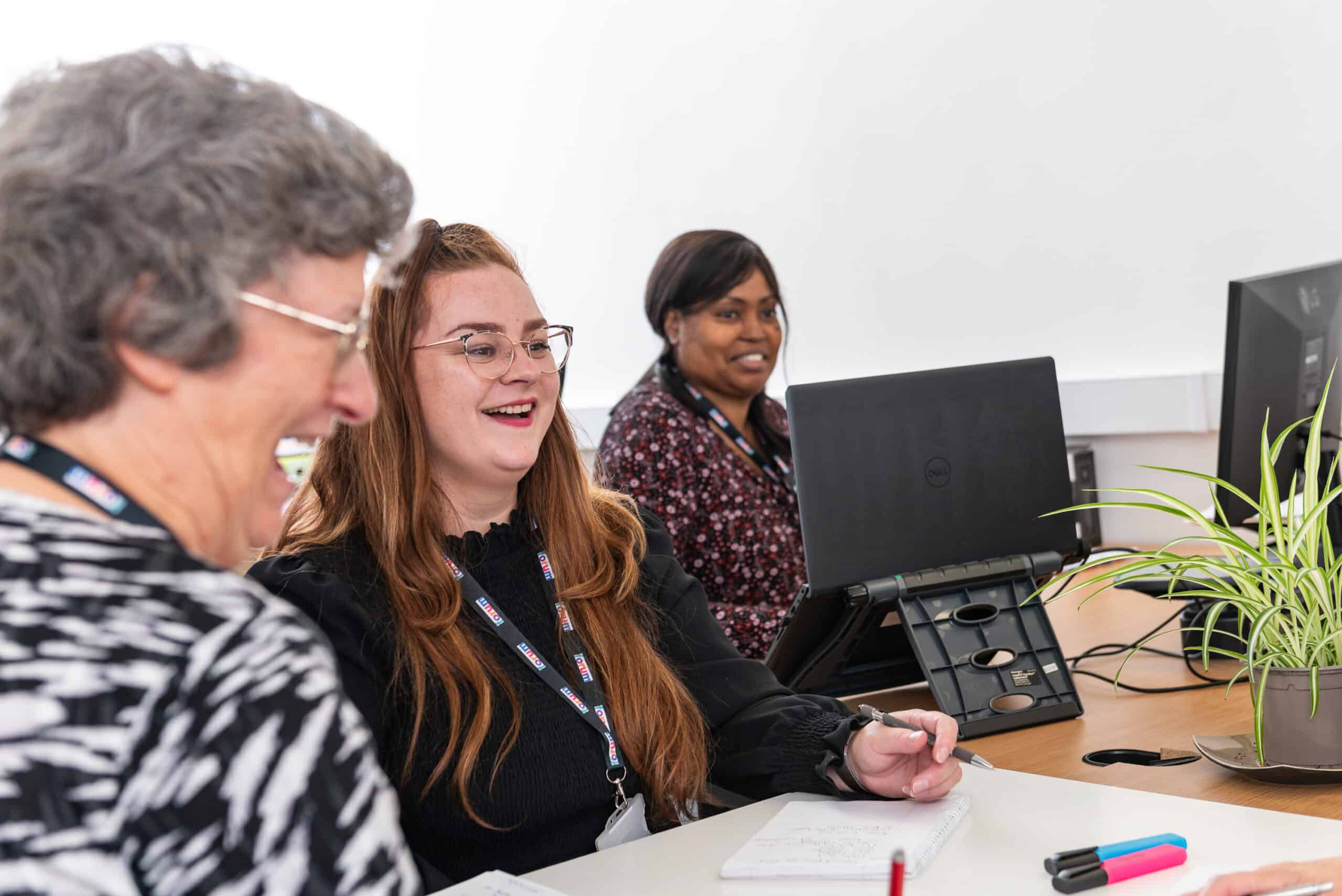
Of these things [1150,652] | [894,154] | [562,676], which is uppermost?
[894,154]

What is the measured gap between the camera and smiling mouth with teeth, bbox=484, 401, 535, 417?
155 centimetres

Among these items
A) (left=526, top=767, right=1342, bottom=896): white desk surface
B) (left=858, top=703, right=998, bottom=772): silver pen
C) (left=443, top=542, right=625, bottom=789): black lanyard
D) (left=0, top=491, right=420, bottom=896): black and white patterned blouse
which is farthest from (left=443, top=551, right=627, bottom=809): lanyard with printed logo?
(left=0, top=491, right=420, bottom=896): black and white patterned blouse

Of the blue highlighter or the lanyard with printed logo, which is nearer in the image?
the blue highlighter

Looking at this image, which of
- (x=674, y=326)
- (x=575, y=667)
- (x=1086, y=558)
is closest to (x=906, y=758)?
(x=575, y=667)

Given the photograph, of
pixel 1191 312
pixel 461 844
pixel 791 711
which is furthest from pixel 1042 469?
pixel 1191 312

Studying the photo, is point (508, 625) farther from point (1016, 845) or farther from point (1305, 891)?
point (1305, 891)

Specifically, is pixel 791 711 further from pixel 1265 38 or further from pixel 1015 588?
pixel 1265 38

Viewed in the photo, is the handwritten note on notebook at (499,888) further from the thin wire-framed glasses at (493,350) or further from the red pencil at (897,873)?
the thin wire-framed glasses at (493,350)

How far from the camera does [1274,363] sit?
6.32 ft

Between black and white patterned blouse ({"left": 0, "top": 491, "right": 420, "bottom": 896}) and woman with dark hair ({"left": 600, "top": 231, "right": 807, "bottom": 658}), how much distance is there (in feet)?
5.75

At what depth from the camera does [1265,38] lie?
2971 millimetres

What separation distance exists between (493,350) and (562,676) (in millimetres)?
412

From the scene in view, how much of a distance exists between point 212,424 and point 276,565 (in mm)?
746

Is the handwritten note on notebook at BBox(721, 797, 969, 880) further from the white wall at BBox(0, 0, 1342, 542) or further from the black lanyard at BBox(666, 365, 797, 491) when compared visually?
the black lanyard at BBox(666, 365, 797, 491)
